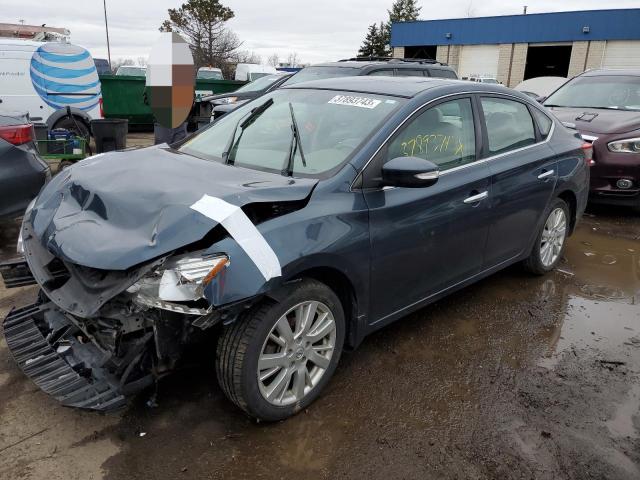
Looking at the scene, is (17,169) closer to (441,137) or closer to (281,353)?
(281,353)

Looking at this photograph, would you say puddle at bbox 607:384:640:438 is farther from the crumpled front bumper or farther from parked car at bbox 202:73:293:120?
parked car at bbox 202:73:293:120

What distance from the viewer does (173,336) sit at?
92.7 inches

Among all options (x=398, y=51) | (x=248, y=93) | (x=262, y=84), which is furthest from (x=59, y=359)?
(x=398, y=51)

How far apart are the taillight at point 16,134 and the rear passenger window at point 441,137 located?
3632mm

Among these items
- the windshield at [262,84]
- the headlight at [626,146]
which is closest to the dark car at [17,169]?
the headlight at [626,146]

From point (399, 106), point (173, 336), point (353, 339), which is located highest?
point (399, 106)

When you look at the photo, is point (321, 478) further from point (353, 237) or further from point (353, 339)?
point (353, 237)

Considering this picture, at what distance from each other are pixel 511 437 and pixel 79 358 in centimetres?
222

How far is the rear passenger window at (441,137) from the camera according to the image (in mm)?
3139

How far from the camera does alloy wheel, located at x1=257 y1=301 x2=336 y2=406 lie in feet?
8.29

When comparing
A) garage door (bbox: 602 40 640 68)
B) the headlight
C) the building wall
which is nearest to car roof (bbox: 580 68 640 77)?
the headlight

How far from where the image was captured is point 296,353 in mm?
2629

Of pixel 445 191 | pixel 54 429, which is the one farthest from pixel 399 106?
pixel 54 429

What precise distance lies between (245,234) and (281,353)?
2.15ft
